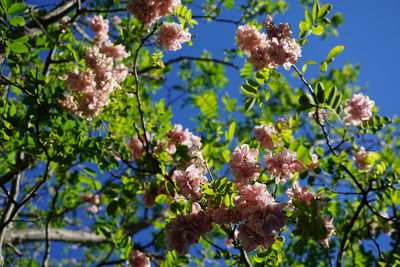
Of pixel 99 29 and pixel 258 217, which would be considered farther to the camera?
pixel 99 29

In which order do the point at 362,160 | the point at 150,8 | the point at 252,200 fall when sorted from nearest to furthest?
1. the point at 252,200
2. the point at 150,8
3. the point at 362,160

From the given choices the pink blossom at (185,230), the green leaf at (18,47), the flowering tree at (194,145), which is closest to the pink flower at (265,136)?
the flowering tree at (194,145)

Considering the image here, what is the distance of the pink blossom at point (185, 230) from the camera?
5.29 feet

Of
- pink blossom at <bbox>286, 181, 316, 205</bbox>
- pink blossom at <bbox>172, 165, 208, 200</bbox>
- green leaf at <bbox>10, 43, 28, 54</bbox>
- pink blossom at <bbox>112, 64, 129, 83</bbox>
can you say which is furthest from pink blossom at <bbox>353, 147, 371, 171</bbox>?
green leaf at <bbox>10, 43, 28, 54</bbox>

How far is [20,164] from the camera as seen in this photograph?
3670mm

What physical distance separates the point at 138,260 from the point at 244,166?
5.51ft

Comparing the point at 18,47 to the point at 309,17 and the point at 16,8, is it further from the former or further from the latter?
the point at 309,17

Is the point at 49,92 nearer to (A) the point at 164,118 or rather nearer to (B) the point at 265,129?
(A) the point at 164,118

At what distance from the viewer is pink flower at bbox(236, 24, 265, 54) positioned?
7.94 ft

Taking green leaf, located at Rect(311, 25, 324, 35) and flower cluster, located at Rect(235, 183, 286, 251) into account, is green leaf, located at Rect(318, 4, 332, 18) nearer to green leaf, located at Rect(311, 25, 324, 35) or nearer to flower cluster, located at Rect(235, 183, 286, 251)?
green leaf, located at Rect(311, 25, 324, 35)

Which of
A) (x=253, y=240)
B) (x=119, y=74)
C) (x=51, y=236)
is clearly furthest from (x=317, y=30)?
(x=51, y=236)

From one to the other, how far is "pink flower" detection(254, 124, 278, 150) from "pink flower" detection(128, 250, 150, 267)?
1.51m

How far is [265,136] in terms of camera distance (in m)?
2.89

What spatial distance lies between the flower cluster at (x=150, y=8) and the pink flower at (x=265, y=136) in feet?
4.32
